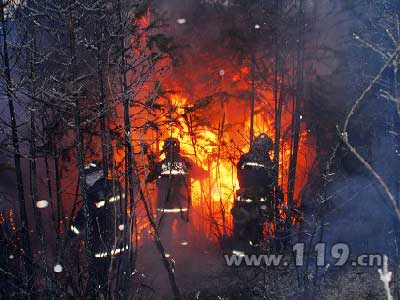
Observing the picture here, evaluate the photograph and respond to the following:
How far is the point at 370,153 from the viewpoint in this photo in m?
14.5

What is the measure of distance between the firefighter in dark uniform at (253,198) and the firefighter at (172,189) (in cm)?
172

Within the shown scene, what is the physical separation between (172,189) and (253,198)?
11.1 feet

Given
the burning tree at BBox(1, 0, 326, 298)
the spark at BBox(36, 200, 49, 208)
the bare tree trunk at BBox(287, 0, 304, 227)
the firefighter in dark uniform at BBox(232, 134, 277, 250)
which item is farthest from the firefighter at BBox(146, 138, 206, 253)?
the spark at BBox(36, 200, 49, 208)

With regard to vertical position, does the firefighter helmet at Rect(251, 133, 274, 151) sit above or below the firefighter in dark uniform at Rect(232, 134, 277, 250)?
above

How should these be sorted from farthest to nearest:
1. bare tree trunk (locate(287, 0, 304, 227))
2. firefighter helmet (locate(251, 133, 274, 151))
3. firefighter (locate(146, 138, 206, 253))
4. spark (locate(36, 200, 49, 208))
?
spark (locate(36, 200, 49, 208))
bare tree trunk (locate(287, 0, 304, 227))
firefighter (locate(146, 138, 206, 253))
firefighter helmet (locate(251, 133, 274, 151))

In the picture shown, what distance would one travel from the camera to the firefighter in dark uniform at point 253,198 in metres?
11.6

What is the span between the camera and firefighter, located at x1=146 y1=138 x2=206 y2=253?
13.1m

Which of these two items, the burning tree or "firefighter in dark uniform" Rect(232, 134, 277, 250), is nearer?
the burning tree

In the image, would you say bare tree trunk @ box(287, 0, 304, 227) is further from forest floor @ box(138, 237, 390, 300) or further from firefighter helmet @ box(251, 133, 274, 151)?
forest floor @ box(138, 237, 390, 300)

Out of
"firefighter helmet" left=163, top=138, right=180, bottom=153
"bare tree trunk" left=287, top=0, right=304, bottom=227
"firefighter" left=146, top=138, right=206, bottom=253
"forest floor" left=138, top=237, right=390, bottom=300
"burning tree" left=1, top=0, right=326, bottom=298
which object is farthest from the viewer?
"bare tree trunk" left=287, top=0, right=304, bottom=227

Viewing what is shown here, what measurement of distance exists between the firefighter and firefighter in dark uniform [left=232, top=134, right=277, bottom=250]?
1.72 m

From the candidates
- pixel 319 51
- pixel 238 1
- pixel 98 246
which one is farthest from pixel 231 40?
pixel 98 246

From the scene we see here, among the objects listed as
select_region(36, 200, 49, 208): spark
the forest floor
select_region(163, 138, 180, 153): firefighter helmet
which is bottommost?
the forest floor

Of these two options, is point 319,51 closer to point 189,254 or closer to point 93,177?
point 189,254
